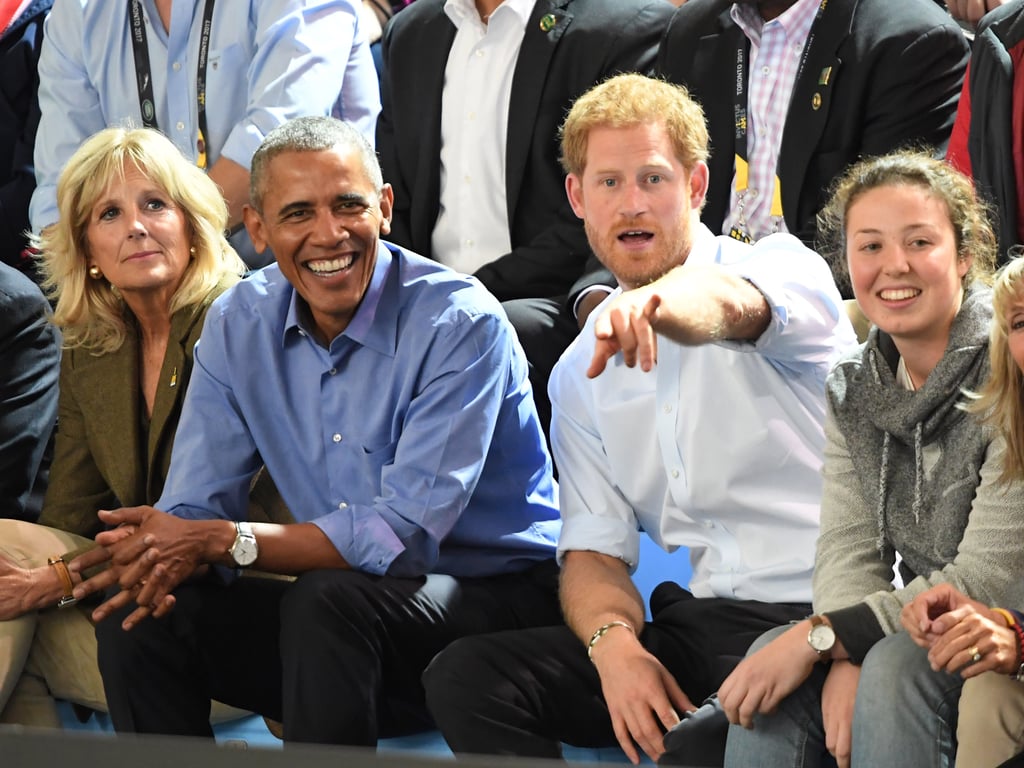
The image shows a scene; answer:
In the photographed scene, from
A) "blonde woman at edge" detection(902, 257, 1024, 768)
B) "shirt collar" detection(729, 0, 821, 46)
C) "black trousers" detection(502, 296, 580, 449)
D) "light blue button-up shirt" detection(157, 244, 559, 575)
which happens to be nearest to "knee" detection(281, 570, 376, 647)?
"light blue button-up shirt" detection(157, 244, 559, 575)

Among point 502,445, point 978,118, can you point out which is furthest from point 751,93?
point 502,445

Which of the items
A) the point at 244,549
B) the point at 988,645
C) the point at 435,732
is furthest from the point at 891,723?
the point at 244,549

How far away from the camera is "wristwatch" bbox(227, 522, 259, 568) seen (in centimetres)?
262

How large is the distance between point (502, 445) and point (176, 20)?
1.85 m

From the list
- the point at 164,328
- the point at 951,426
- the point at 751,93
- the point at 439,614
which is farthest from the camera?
the point at 751,93

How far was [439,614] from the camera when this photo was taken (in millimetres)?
2559

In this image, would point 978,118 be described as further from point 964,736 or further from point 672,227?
point 964,736

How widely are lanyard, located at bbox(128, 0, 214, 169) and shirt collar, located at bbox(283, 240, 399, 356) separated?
1362 millimetres

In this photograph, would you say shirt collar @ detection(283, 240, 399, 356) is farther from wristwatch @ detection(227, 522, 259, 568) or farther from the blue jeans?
the blue jeans

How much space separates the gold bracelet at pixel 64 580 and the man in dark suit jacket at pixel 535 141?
109cm

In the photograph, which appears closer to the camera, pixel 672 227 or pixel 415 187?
pixel 672 227

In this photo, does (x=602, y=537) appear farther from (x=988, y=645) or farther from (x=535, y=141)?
(x=535, y=141)

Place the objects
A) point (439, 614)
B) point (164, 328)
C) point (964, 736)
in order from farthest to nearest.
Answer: point (164, 328)
point (439, 614)
point (964, 736)

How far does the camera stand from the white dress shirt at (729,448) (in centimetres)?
250
